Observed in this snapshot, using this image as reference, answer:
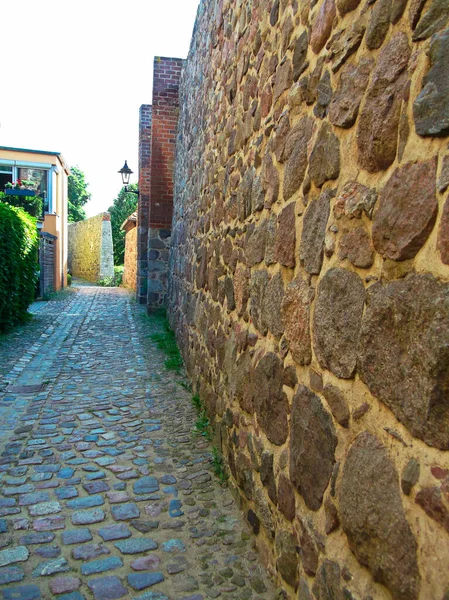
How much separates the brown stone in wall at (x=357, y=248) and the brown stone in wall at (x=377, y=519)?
1.53 ft

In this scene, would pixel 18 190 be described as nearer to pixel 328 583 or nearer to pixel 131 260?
pixel 131 260

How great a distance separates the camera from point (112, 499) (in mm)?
2775

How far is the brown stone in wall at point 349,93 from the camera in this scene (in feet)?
4.66

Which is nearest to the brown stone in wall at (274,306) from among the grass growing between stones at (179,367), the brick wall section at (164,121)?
the grass growing between stones at (179,367)

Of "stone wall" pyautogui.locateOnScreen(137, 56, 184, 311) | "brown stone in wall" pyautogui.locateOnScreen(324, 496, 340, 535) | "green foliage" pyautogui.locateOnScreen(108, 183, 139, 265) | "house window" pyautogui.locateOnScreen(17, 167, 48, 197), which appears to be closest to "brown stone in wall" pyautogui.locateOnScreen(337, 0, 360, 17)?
"brown stone in wall" pyautogui.locateOnScreen(324, 496, 340, 535)

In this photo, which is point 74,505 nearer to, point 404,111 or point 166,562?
point 166,562

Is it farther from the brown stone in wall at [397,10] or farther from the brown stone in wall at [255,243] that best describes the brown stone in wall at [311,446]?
the brown stone in wall at [397,10]

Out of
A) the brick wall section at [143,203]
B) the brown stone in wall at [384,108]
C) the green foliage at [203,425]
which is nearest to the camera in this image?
the brown stone in wall at [384,108]

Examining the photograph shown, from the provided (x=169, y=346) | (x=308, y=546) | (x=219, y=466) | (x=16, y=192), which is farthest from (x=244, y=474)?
(x=16, y=192)

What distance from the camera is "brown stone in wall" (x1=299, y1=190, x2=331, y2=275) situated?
1.64m

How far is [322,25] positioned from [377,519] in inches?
63.1

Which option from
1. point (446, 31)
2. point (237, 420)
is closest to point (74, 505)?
point (237, 420)

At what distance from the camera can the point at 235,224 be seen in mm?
3070

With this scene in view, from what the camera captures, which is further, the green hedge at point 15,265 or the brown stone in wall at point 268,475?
the green hedge at point 15,265
